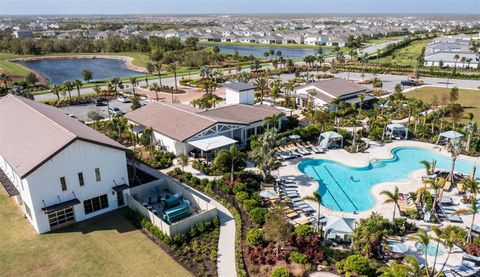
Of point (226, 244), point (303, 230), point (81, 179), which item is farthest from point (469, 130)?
point (81, 179)

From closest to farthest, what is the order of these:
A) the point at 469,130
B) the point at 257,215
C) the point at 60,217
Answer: the point at 257,215, the point at 60,217, the point at 469,130

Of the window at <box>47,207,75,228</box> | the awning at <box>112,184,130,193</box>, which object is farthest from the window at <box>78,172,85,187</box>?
the awning at <box>112,184,130,193</box>

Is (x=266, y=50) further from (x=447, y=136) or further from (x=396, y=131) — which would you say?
(x=447, y=136)

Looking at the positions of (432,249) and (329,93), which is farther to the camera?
(329,93)

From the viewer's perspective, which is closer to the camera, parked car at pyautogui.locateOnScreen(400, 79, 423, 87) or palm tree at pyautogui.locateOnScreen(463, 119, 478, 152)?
palm tree at pyautogui.locateOnScreen(463, 119, 478, 152)

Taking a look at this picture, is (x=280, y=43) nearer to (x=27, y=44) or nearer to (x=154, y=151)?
(x=27, y=44)

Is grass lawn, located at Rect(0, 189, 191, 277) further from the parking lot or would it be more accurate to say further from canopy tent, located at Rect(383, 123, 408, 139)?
canopy tent, located at Rect(383, 123, 408, 139)

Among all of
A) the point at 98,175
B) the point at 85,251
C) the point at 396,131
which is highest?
the point at 98,175
